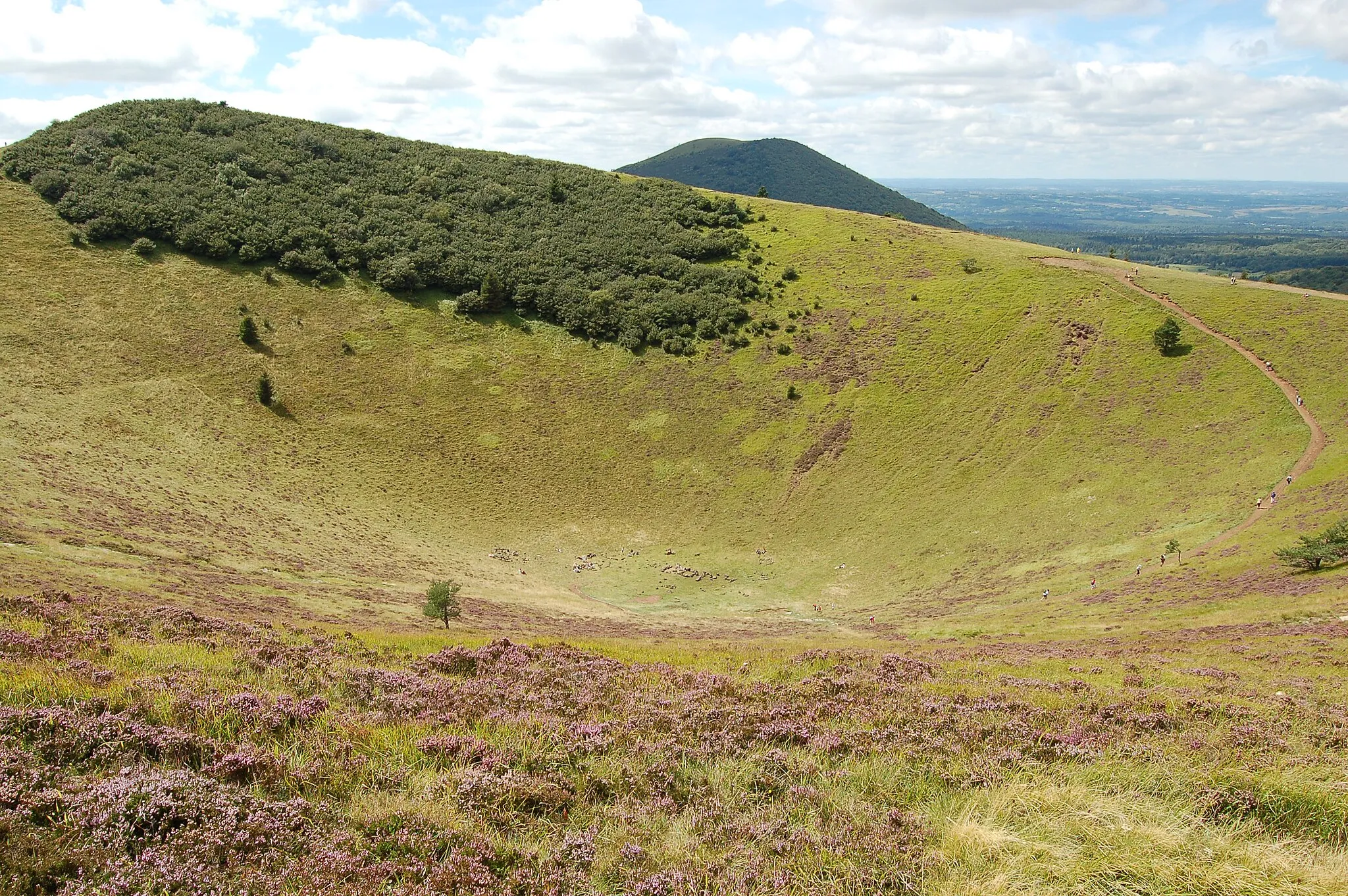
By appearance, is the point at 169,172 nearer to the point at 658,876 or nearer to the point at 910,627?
the point at 910,627

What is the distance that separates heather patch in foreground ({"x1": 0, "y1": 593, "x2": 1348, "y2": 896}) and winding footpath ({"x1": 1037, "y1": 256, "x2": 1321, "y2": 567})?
3470 centimetres

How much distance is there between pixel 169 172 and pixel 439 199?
31.4 meters

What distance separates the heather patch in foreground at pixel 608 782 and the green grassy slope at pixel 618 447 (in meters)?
17.6

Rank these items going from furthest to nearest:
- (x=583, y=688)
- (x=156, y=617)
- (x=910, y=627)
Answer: (x=910, y=627)
(x=156, y=617)
(x=583, y=688)

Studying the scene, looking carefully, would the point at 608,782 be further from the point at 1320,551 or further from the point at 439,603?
the point at 1320,551

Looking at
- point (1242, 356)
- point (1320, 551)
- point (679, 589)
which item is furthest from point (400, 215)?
point (1320, 551)

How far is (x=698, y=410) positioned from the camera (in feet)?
214

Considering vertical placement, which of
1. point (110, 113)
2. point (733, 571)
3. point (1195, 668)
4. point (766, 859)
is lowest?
point (733, 571)

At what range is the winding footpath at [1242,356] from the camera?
122ft

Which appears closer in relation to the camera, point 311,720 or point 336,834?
point 336,834

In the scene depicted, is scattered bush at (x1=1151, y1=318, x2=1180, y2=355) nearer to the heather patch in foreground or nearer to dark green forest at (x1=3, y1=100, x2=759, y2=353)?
dark green forest at (x1=3, y1=100, x2=759, y2=353)

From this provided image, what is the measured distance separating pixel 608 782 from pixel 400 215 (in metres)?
92.3

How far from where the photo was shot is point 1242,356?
173ft

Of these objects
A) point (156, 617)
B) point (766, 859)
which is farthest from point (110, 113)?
point (766, 859)
